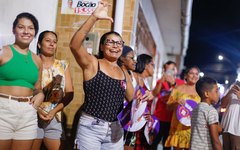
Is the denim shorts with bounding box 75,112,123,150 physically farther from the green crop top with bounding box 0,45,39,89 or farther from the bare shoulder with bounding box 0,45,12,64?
the bare shoulder with bounding box 0,45,12,64

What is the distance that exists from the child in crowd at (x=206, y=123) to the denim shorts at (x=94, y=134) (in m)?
0.89

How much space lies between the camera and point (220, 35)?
18344 mm

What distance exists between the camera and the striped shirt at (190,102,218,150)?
8.91 feet

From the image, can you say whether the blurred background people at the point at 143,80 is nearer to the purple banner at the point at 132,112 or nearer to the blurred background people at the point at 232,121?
the purple banner at the point at 132,112

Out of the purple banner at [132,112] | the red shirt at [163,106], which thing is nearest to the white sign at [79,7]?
the purple banner at [132,112]

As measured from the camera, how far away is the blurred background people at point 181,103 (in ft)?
11.8

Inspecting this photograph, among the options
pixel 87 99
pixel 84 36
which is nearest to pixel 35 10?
pixel 84 36

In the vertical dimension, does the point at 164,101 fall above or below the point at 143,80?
below

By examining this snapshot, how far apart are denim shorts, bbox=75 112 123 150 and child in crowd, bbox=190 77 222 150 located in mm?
886

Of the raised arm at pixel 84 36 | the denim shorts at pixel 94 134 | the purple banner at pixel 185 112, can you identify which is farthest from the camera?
the purple banner at pixel 185 112

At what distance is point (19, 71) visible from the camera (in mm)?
2355

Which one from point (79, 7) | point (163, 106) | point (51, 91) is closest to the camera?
point (51, 91)

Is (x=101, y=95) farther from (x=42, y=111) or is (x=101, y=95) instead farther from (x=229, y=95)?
(x=229, y=95)

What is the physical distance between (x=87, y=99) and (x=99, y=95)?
0.12 meters
